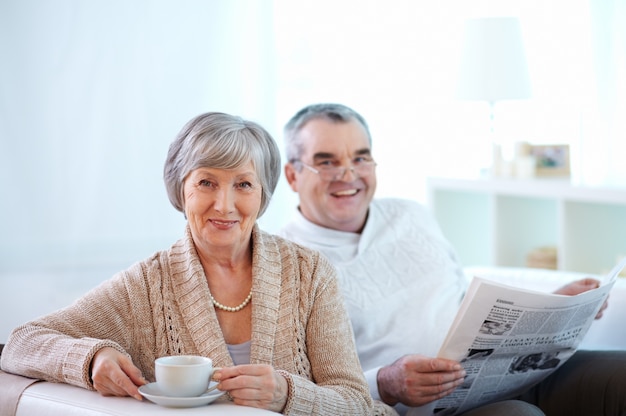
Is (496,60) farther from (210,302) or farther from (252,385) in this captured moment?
(252,385)

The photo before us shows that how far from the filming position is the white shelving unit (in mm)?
3330

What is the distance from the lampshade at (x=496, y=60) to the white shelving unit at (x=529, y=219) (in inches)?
13.8

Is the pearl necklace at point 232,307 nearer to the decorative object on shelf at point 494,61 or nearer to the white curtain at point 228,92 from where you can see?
the white curtain at point 228,92

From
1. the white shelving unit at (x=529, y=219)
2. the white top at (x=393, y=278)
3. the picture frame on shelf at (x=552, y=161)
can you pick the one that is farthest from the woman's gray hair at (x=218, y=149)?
the picture frame on shelf at (x=552, y=161)

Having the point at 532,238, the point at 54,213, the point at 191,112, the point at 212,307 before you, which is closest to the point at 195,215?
the point at 212,307

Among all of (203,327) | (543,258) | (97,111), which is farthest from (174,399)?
(543,258)

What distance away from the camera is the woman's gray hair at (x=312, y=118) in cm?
226

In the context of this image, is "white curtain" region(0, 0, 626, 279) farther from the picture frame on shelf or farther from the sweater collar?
the sweater collar

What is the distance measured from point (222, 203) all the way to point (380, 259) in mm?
743

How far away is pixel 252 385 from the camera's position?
140cm

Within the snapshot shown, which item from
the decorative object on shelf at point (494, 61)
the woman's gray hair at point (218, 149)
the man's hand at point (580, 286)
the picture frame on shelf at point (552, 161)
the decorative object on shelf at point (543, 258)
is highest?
the decorative object on shelf at point (494, 61)

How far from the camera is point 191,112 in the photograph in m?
3.15

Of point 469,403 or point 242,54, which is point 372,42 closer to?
point 242,54

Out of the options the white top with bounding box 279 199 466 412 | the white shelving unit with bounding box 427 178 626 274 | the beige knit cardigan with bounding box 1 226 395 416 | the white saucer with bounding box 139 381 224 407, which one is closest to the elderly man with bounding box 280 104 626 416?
the white top with bounding box 279 199 466 412
